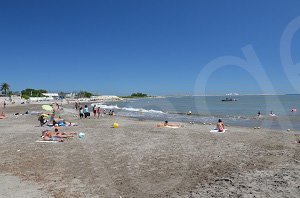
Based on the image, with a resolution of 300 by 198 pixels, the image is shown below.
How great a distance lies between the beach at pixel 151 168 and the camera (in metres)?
8.99

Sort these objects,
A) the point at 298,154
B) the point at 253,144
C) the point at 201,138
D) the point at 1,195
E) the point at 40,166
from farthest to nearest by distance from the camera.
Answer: the point at 201,138
the point at 253,144
the point at 298,154
the point at 40,166
the point at 1,195

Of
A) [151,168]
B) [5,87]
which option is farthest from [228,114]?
[5,87]

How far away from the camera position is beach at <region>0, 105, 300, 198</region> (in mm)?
8992

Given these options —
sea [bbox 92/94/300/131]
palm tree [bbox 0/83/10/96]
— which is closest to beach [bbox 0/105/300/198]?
sea [bbox 92/94/300/131]

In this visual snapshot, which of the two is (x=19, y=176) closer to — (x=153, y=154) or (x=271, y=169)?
(x=153, y=154)

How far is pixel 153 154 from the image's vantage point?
46.5ft

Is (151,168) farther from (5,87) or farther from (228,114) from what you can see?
(5,87)

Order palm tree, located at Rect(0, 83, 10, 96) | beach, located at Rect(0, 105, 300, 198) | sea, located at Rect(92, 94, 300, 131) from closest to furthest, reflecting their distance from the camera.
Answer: beach, located at Rect(0, 105, 300, 198) → sea, located at Rect(92, 94, 300, 131) → palm tree, located at Rect(0, 83, 10, 96)

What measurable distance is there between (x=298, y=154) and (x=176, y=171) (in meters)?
6.40

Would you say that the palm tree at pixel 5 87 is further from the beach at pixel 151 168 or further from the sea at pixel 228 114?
the beach at pixel 151 168

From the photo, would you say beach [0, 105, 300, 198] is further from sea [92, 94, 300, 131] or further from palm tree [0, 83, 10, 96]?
palm tree [0, 83, 10, 96]

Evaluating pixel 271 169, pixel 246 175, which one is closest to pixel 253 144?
pixel 271 169

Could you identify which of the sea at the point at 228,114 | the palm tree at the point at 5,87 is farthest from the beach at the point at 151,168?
the palm tree at the point at 5,87

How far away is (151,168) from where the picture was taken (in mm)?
11641
